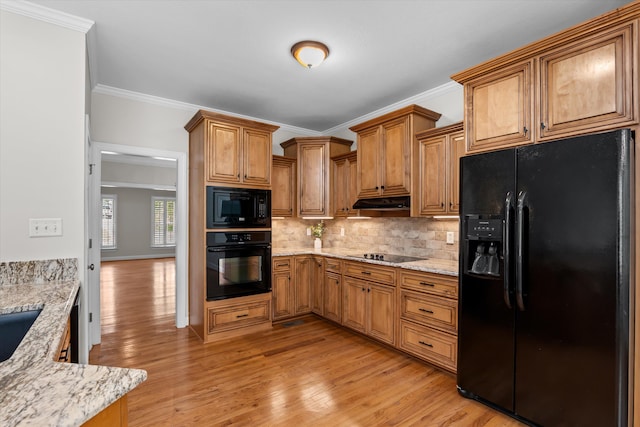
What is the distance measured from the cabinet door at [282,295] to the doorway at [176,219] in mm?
1092

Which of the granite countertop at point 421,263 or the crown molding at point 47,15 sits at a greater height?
the crown molding at point 47,15

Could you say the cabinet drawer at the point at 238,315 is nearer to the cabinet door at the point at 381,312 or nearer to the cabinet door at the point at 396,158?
the cabinet door at the point at 381,312

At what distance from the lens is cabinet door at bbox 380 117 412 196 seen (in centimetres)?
346

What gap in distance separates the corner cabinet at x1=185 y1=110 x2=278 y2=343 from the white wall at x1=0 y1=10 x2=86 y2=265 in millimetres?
1307

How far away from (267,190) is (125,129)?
5.62 ft

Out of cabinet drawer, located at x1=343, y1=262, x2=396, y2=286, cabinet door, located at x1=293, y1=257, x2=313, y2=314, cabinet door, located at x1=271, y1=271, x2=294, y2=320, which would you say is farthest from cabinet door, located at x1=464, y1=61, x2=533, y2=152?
cabinet door, located at x1=271, y1=271, x2=294, y2=320

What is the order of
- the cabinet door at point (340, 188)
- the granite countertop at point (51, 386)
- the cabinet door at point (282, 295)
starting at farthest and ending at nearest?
the cabinet door at point (340, 188)
the cabinet door at point (282, 295)
the granite countertop at point (51, 386)

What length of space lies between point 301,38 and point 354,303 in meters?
2.72

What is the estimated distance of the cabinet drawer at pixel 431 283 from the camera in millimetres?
2740

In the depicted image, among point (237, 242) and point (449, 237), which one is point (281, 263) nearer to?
point (237, 242)

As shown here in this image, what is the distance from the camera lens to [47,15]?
2.25 meters

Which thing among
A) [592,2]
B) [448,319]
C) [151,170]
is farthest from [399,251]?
[151,170]

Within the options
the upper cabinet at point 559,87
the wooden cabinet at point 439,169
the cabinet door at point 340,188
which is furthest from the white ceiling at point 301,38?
the cabinet door at point 340,188

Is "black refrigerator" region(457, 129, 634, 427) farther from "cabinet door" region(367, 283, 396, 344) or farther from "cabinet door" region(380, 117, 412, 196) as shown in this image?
"cabinet door" region(380, 117, 412, 196)
